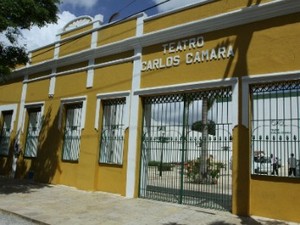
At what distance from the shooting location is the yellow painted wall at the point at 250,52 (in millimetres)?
7825

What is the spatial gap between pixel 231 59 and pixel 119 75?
3.85 m

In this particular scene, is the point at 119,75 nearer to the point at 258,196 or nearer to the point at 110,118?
the point at 110,118

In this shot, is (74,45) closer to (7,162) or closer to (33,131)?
(33,131)

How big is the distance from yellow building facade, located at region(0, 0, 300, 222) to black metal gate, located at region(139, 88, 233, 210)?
0.09 ft

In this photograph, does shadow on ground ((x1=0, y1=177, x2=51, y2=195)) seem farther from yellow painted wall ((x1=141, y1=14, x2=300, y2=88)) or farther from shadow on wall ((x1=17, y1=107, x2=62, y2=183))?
yellow painted wall ((x1=141, y1=14, x2=300, y2=88))

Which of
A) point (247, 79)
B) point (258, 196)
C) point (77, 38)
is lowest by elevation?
point (258, 196)

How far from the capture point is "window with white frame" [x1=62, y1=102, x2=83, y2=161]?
12.2m

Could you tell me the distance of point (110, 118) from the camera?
37.6 feet

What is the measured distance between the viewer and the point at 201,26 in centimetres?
930

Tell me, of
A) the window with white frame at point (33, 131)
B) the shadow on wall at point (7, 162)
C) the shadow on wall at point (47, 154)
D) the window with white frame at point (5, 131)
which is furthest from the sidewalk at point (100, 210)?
the window with white frame at point (5, 131)

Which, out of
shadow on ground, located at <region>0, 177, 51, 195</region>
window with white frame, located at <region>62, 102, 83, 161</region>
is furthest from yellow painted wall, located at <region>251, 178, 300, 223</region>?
shadow on ground, located at <region>0, 177, 51, 195</region>

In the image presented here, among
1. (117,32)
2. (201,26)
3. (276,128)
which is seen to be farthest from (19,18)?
(276,128)

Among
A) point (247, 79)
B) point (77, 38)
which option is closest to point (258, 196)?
point (247, 79)

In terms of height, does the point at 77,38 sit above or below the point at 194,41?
above
